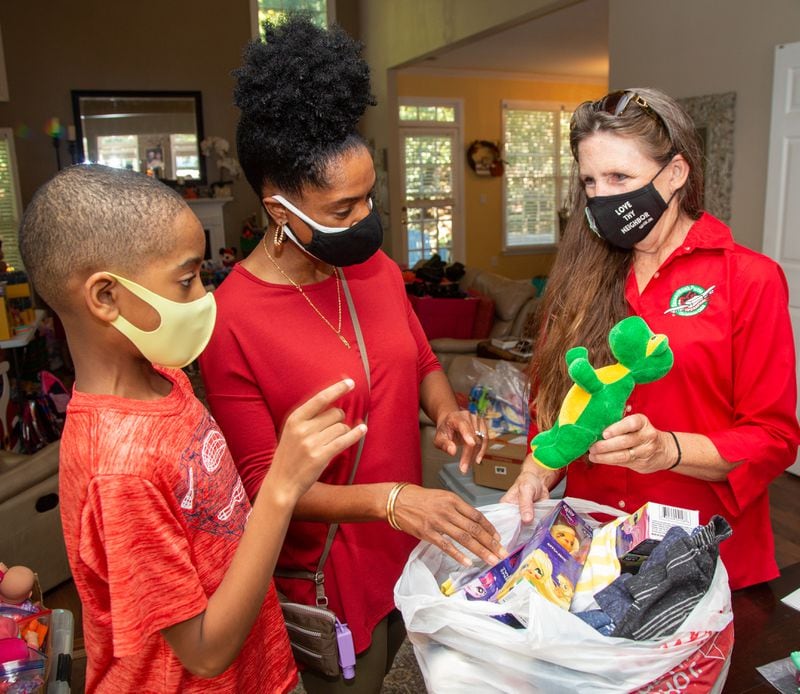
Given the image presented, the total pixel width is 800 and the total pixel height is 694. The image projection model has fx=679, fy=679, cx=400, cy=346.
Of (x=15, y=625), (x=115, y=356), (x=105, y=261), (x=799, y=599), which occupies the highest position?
(x=105, y=261)

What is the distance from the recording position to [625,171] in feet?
4.01

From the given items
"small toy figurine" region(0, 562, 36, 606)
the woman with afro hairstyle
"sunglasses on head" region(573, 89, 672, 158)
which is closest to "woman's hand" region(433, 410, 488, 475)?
the woman with afro hairstyle

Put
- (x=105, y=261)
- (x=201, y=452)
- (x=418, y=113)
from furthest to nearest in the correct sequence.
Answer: (x=418, y=113), (x=201, y=452), (x=105, y=261)

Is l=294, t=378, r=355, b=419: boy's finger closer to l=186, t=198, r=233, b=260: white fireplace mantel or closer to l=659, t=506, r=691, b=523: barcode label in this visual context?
l=659, t=506, r=691, b=523: barcode label

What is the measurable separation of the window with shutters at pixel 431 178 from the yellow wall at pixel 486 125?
155mm

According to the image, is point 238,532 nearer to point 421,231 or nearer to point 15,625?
point 15,625

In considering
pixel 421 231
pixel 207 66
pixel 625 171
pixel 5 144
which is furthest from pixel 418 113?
pixel 625 171

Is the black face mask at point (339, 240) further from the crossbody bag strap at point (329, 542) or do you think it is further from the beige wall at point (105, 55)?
the beige wall at point (105, 55)

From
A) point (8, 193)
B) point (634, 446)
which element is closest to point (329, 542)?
point (634, 446)

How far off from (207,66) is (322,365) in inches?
344

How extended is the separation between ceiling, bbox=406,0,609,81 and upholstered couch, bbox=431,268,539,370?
271 cm

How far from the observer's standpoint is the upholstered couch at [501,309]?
478 centimetres

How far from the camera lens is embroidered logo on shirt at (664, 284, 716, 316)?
1.18 meters

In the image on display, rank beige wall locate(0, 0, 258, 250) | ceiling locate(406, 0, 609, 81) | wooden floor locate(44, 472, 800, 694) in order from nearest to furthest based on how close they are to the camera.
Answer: wooden floor locate(44, 472, 800, 694) → ceiling locate(406, 0, 609, 81) → beige wall locate(0, 0, 258, 250)
